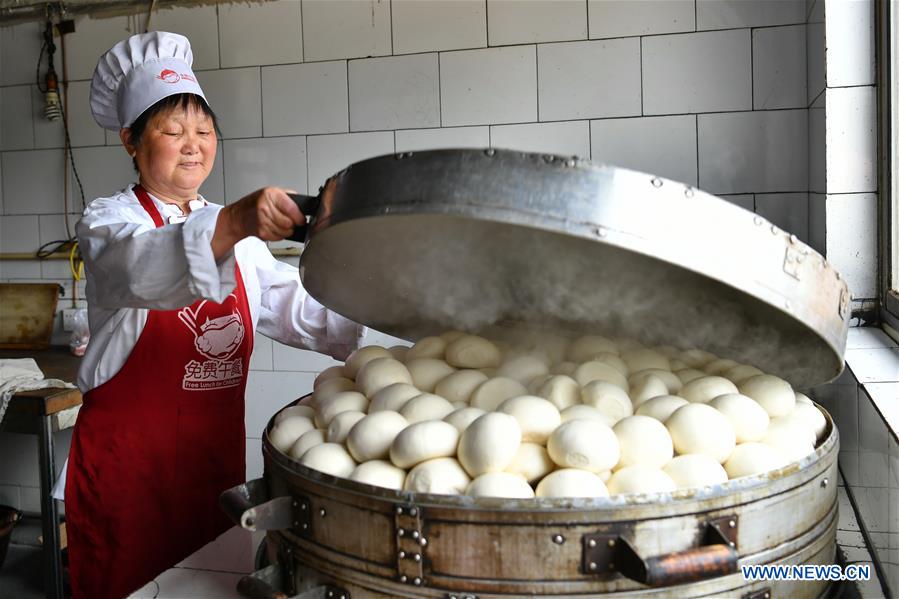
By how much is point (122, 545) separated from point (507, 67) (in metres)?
1.68

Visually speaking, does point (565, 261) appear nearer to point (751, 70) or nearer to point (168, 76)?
point (168, 76)

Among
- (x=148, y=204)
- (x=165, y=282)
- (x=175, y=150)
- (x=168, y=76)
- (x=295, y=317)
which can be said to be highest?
(x=168, y=76)

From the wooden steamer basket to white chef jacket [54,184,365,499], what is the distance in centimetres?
18

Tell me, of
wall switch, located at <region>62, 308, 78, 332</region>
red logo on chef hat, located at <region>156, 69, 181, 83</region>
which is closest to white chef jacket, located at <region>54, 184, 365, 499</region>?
red logo on chef hat, located at <region>156, 69, 181, 83</region>

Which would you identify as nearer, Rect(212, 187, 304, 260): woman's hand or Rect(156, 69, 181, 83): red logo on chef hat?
Rect(212, 187, 304, 260): woman's hand

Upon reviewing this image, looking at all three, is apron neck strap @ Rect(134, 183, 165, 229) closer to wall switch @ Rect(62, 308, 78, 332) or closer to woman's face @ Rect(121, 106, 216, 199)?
woman's face @ Rect(121, 106, 216, 199)

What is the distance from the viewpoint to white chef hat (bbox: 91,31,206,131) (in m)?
1.53

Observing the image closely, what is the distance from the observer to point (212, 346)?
5.10ft

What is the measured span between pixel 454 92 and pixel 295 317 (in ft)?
3.46

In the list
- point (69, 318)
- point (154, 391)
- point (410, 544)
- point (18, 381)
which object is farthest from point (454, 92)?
point (410, 544)

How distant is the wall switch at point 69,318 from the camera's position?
2863mm

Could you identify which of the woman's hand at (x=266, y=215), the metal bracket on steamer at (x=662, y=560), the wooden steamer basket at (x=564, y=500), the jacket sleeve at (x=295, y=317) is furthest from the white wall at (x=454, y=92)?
the metal bracket on steamer at (x=662, y=560)

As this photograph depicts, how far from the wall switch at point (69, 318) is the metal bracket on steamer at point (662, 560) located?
→ 2.60 metres

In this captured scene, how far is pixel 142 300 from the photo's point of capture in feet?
3.80
